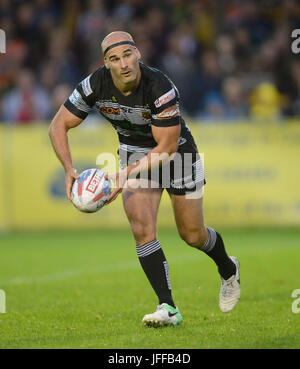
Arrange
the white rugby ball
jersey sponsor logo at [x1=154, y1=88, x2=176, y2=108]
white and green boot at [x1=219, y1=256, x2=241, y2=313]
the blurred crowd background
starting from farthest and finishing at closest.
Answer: the blurred crowd background, white and green boot at [x1=219, y1=256, x2=241, y2=313], jersey sponsor logo at [x1=154, y1=88, x2=176, y2=108], the white rugby ball

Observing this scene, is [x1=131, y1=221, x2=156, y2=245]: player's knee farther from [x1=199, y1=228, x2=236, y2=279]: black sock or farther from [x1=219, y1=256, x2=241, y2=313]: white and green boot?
[x1=219, y1=256, x2=241, y2=313]: white and green boot

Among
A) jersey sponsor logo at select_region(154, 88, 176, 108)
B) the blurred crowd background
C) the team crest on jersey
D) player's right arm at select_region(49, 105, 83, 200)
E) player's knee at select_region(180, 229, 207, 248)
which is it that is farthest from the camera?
the blurred crowd background

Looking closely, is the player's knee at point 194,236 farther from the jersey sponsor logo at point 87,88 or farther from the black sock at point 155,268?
the jersey sponsor logo at point 87,88

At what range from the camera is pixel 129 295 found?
7660mm

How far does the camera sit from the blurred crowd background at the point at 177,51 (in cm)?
1439

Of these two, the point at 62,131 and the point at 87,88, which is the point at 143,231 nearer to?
the point at 62,131

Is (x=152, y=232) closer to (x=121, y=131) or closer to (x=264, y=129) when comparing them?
(x=121, y=131)

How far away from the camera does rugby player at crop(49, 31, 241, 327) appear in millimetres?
5895

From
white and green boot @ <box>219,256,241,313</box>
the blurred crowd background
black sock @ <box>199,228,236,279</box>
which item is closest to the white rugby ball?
black sock @ <box>199,228,236,279</box>

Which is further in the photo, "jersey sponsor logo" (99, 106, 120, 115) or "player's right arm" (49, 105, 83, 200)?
"player's right arm" (49, 105, 83, 200)

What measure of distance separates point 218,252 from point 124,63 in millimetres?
2032

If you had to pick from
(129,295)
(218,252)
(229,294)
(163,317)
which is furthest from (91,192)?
(129,295)

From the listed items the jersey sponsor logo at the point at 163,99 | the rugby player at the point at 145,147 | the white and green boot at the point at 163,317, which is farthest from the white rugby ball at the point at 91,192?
the white and green boot at the point at 163,317

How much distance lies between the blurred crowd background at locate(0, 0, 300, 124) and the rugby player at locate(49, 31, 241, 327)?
24.8 feet
